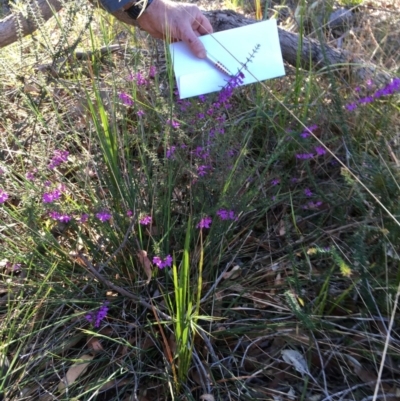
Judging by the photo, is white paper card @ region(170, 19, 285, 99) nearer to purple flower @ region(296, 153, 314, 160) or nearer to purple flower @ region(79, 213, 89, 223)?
purple flower @ region(296, 153, 314, 160)

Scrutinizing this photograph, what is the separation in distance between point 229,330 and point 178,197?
487mm

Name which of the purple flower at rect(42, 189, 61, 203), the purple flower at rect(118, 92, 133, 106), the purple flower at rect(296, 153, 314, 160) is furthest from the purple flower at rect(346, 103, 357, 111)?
the purple flower at rect(42, 189, 61, 203)

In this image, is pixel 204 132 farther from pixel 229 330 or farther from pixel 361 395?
pixel 361 395

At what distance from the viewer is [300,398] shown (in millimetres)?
1190

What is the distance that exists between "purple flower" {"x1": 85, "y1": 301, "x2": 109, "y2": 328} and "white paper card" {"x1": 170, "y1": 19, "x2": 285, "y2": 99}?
81cm

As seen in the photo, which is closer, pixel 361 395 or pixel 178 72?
pixel 361 395

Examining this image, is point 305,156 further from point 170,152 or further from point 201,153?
point 170,152

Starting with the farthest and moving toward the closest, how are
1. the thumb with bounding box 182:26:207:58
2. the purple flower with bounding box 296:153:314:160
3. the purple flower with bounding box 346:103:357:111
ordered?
the thumb with bounding box 182:26:207:58 < the purple flower with bounding box 346:103:357:111 < the purple flower with bounding box 296:153:314:160

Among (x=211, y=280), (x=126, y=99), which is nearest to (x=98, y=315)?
(x=211, y=280)

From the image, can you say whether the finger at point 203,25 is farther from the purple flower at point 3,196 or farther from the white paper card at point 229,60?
the purple flower at point 3,196

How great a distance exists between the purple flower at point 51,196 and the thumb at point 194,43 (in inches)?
31.7

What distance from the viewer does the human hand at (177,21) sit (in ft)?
6.01

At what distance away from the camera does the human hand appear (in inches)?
72.1

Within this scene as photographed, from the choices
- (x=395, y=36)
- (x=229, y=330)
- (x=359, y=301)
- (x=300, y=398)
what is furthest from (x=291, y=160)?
(x=395, y=36)
